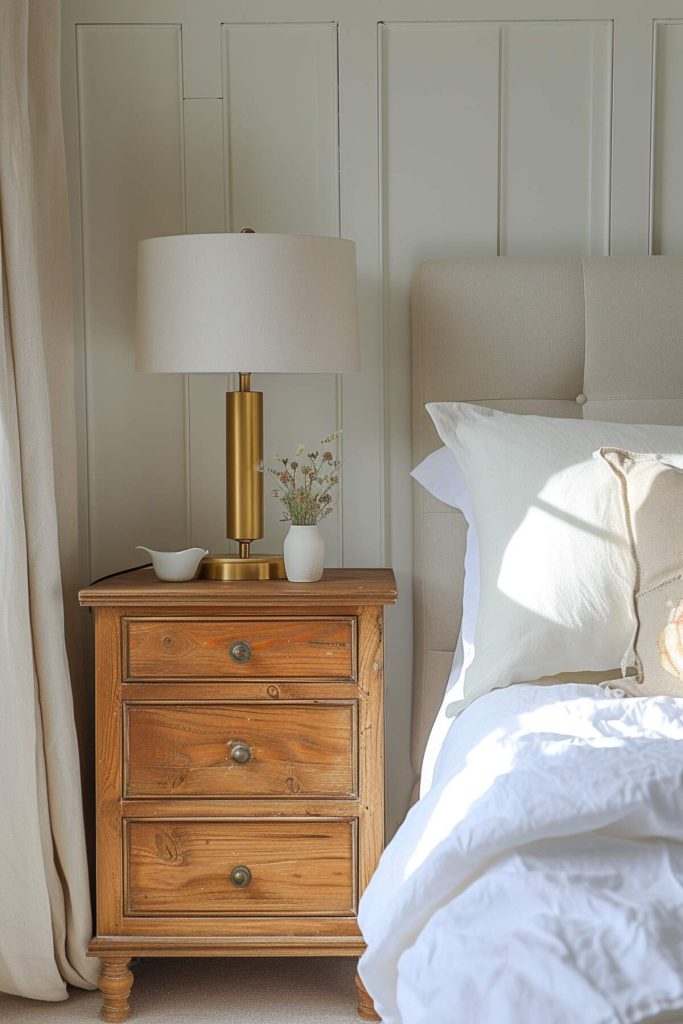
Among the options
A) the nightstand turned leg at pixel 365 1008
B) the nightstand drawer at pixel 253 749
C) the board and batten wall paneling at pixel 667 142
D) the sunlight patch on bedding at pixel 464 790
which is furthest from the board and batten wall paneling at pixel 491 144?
the nightstand turned leg at pixel 365 1008

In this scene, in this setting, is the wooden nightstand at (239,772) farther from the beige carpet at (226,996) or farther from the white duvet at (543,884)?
the white duvet at (543,884)

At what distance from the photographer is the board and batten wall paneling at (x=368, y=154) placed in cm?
237

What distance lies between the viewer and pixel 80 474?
95.9 inches

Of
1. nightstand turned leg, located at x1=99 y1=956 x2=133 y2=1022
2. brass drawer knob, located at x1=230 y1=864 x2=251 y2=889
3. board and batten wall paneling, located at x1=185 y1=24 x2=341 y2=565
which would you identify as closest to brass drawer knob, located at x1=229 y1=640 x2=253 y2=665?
brass drawer knob, located at x1=230 y1=864 x2=251 y2=889

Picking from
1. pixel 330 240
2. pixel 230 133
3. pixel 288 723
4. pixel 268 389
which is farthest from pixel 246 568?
pixel 230 133

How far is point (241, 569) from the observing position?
2.15 meters

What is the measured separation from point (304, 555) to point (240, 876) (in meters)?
0.63

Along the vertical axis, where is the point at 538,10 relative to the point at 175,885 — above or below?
above

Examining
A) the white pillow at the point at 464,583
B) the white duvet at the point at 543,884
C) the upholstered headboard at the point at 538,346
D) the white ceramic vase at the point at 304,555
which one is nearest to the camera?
the white duvet at the point at 543,884

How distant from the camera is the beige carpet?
2.04m

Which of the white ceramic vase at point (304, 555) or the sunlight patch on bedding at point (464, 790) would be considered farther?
the white ceramic vase at point (304, 555)

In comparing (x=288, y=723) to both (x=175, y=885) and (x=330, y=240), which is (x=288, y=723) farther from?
(x=330, y=240)

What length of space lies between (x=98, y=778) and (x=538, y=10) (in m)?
1.92

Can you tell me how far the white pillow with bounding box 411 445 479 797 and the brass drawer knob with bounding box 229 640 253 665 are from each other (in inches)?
15.0
